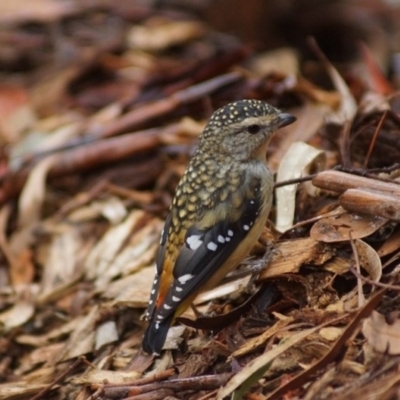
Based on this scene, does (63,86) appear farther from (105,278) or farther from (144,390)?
(144,390)

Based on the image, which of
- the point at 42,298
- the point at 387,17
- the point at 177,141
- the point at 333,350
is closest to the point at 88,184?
the point at 177,141

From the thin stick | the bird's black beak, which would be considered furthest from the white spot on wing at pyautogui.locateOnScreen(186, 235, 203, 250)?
the thin stick

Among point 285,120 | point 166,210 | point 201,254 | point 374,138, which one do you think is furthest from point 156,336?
point 166,210

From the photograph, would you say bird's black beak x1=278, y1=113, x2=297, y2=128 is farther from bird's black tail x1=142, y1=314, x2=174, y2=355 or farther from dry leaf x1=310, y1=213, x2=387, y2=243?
bird's black tail x1=142, y1=314, x2=174, y2=355

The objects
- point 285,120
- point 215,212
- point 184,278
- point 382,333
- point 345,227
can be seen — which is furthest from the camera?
point 285,120

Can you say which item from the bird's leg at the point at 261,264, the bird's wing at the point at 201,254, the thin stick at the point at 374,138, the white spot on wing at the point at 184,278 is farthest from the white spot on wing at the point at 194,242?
the thin stick at the point at 374,138

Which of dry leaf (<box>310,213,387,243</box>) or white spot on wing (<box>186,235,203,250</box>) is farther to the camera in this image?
white spot on wing (<box>186,235,203,250</box>)

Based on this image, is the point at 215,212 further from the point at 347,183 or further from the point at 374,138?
the point at 374,138

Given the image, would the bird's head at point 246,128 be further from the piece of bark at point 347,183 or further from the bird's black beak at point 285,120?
the piece of bark at point 347,183
